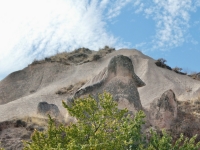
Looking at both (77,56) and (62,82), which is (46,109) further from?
(77,56)

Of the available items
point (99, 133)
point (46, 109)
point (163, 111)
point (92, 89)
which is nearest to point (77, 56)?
point (46, 109)

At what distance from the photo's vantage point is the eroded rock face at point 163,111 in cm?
1691

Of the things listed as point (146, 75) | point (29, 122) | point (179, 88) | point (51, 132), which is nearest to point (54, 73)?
point (146, 75)

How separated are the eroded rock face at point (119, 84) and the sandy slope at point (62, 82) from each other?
485cm

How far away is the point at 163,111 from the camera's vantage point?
17.2 metres

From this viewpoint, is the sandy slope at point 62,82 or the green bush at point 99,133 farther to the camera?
the sandy slope at point 62,82

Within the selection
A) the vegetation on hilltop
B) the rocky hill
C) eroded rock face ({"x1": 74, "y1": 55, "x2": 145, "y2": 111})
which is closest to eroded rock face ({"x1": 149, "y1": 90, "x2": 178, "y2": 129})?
the rocky hill

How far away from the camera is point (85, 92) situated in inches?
703

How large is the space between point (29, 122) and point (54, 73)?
13217 mm

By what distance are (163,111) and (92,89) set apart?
8.84 feet

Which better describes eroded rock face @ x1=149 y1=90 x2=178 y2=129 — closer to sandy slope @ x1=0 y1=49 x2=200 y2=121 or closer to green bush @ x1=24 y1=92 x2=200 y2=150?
sandy slope @ x1=0 y1=49 x2=200 y2=121

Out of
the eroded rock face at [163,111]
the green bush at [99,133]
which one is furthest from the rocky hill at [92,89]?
the green bush at [99,133]

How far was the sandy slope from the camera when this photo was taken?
24.4 metres

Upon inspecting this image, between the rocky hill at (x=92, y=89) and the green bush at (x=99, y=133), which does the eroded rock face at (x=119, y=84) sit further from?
the green bush at (x=99, y=133)
